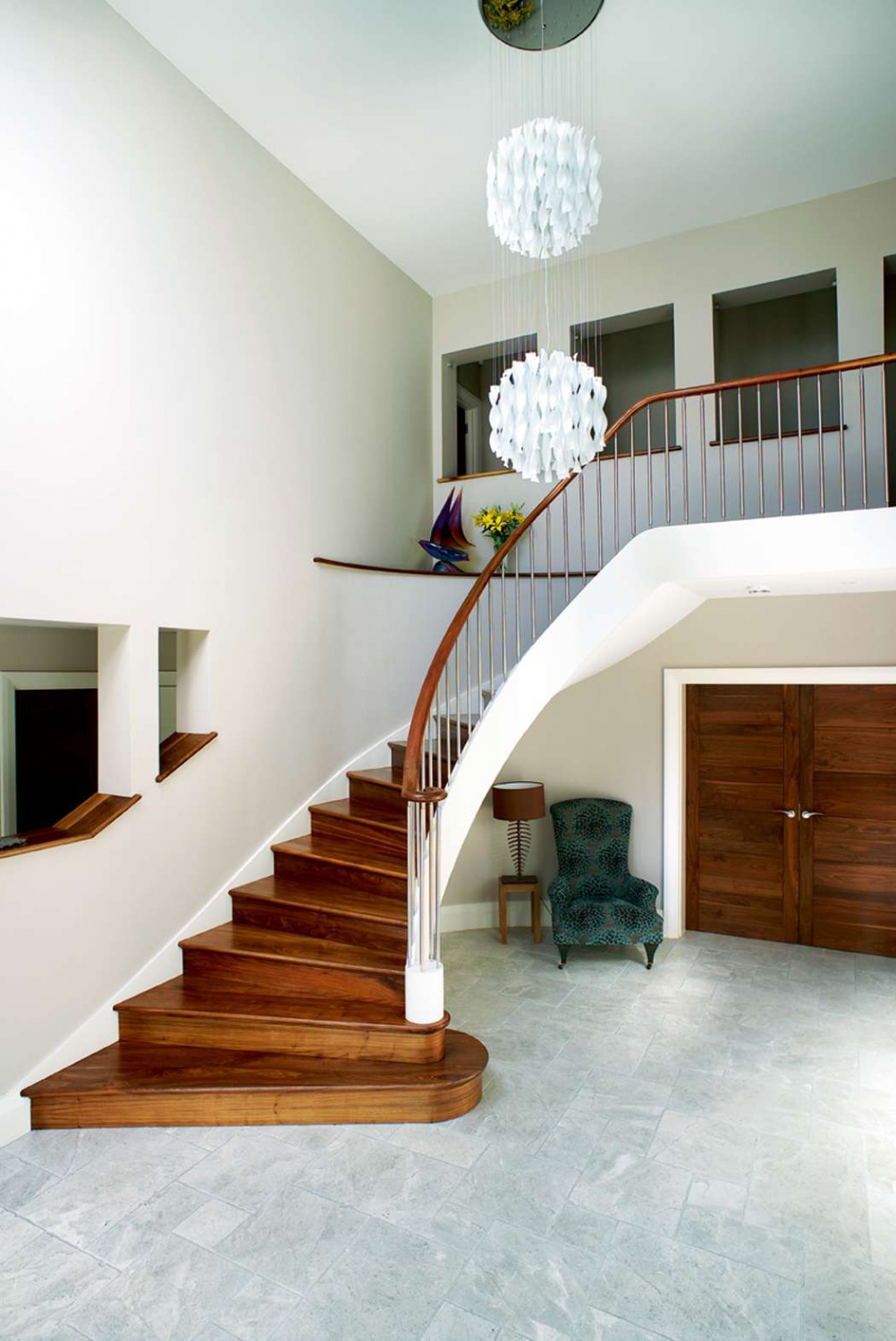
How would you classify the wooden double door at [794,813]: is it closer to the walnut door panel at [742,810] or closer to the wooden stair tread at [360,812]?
the walnut door panel at [742,810]

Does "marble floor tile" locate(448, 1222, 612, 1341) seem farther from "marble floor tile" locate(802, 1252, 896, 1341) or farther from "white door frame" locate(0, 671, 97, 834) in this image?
"white door frame" locate(0, 671, 97, 834)

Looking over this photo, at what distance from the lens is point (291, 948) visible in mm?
4117

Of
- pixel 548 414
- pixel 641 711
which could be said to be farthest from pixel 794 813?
pixel 548 414

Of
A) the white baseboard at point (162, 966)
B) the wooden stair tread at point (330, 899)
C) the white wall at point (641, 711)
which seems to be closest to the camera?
the white baseboard at point (162, 966)

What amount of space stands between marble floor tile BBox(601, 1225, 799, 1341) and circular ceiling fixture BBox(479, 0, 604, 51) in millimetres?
4928

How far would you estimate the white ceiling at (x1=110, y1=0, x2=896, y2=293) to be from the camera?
155 inches

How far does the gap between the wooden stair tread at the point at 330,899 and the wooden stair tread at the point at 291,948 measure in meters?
0.16

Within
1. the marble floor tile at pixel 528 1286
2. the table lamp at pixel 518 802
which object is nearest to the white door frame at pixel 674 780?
the table lamp at pixel 518 802

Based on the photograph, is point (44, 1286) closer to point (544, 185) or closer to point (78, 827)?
point (78, 827)

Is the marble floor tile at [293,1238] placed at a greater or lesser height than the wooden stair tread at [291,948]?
lesser

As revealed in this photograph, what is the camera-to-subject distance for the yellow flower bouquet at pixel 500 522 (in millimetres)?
6461

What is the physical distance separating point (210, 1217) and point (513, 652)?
13.3 ft

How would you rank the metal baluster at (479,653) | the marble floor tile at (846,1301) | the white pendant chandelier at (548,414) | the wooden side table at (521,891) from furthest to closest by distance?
the wooden side table at (521,891) < the metal baluster at (479,653) < the white pendant chandelier at (548,414) < the marble floor tile at (846,1301)

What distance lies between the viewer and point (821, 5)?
3.89m
